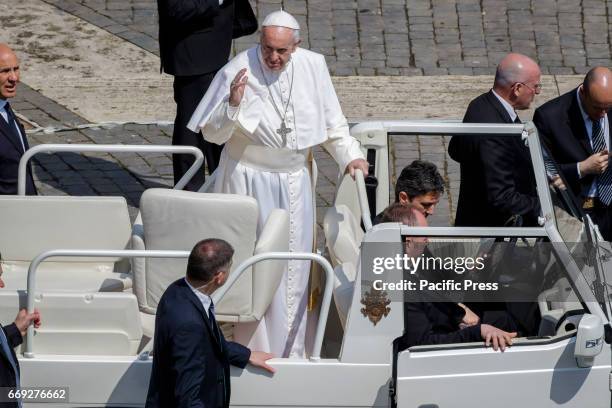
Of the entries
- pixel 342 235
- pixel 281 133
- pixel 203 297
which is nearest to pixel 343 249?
pixel 342 235

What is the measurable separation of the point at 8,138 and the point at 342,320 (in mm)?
2528

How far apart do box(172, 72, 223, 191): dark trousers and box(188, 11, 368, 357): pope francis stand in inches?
75.8

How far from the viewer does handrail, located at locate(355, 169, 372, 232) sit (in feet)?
18.9

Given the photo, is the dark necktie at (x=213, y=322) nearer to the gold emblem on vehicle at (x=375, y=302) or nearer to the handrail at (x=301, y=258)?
the handrail at (x=301, y=258)

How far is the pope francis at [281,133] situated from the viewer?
256 inches

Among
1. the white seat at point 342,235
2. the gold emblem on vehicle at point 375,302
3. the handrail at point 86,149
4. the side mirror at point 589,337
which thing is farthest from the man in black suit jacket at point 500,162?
the handrail at point 86,149

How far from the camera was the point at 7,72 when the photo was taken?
723 centimetres

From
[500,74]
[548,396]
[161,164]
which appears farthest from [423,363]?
[161,164]

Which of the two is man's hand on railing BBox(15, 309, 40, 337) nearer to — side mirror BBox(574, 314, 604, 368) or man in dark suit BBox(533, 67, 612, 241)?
side mirror BBox(574, 314, 604, 368)

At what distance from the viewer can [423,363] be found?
550 cm

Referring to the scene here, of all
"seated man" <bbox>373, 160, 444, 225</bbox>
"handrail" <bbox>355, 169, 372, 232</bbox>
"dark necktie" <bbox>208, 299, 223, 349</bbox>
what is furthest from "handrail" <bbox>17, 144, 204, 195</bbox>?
"dark necktie" <bbox>208, 299, 223, 349</bbox>

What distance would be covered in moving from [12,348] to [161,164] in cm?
474

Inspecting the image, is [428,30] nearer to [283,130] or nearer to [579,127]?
[579,127]

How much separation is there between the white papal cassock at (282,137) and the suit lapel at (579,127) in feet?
4.80
